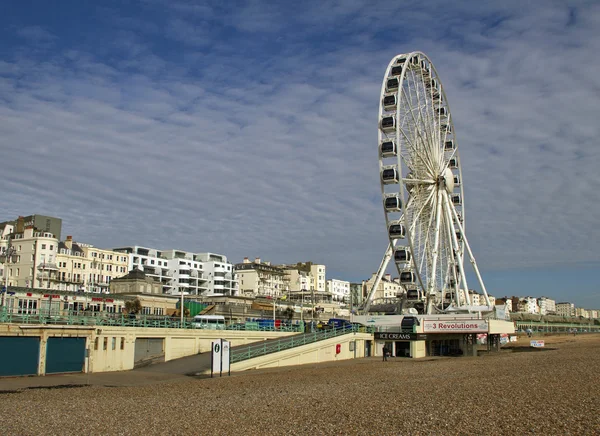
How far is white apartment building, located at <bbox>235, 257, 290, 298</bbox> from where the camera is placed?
140875 millimetres

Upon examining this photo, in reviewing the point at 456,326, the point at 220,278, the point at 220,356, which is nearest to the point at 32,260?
the point at 220,278

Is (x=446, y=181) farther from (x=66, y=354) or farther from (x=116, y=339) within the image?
(x=66, y=354)

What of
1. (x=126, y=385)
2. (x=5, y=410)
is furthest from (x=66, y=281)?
(x=5, y=410)

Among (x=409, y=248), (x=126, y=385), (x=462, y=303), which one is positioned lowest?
(x=126, y=385)

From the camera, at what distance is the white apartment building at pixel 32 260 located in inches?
3551

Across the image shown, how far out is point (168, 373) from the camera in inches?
1400

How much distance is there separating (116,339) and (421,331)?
26071mm

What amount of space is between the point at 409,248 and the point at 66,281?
197ft

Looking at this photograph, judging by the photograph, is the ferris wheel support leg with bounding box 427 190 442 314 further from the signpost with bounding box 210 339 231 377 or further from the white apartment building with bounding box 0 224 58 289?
the white apartment building with bounding box 0 224 58 289

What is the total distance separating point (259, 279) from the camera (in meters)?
142

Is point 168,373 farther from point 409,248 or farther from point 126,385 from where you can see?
point 409,248

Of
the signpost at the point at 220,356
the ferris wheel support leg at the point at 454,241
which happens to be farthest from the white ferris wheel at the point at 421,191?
the signpost at the point at 220,356

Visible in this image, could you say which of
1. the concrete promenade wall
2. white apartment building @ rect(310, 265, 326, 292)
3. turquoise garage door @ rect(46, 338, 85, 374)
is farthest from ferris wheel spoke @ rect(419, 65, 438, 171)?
white apartment building @ rect(310, 265, 326, 292)

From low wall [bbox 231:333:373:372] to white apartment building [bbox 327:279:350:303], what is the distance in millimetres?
122363
